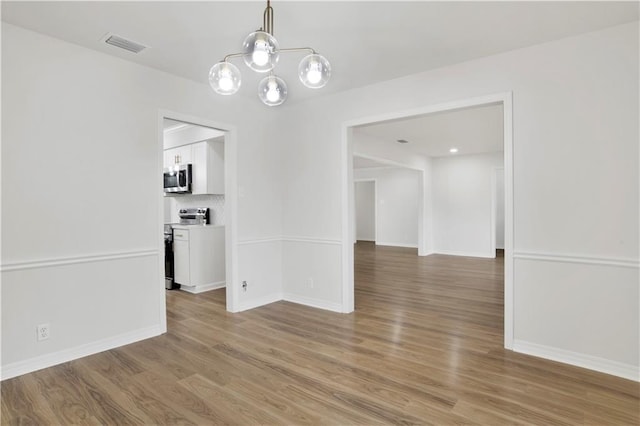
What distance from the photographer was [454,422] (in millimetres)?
2023

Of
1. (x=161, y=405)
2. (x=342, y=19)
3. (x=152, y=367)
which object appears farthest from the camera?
(x=152, y=367)

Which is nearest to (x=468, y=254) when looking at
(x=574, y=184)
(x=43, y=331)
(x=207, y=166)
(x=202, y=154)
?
(x=574, y=184)

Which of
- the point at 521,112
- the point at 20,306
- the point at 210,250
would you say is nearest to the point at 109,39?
the point at 20,306

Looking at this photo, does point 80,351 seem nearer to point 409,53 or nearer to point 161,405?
point 161,405

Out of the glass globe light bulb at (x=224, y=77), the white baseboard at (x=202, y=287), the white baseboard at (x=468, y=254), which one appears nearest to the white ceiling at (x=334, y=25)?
the glass globe light bulb at (x=224, y=77)

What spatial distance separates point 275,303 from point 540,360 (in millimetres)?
2938

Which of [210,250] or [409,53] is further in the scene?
[210,250]

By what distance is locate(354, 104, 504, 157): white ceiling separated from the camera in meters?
5.18

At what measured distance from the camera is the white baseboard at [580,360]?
8.36 feet

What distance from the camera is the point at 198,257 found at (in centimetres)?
511

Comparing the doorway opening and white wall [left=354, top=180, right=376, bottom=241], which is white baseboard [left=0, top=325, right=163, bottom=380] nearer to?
the doorway opening

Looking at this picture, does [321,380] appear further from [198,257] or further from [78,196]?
[198,257]

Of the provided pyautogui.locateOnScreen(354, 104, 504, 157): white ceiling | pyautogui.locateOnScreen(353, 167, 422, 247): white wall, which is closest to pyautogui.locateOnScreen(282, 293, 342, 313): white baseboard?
pyautogui.locateOnScreen(354, 104, 504, 157): white ceiling

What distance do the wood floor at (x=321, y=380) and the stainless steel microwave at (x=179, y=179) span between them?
2.49 metres
